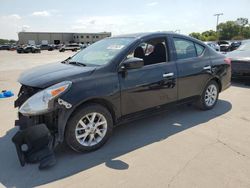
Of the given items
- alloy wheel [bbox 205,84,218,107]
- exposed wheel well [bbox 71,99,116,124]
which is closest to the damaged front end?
exposed wheel well [bbox 71,99,116,124]

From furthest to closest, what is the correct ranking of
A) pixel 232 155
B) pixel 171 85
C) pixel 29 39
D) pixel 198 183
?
pixel 29 39
pixel 171 85
pixel 232 155
pixel 198 183

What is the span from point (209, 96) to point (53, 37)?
312 feet

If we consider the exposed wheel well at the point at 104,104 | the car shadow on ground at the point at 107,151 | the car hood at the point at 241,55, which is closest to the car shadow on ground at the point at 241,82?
the car hood at the point at 241,55

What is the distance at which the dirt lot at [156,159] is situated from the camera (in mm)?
2863

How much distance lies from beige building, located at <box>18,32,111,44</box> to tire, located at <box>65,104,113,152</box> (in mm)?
87830

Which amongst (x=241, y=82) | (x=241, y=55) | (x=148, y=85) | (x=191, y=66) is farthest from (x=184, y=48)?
(x=241, y=82)

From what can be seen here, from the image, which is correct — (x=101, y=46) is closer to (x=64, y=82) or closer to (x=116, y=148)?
(x=64, y=82)

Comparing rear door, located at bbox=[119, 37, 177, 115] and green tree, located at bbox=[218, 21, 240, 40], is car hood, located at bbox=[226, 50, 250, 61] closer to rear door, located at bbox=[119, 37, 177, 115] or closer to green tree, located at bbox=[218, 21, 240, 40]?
rear door, located at bbox=[119, 37, 177, 115]

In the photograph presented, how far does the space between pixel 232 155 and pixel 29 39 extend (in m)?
94.0

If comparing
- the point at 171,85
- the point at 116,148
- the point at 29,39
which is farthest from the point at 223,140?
the point at 29,39

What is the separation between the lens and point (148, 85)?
4020 mm

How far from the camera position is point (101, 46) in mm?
4527

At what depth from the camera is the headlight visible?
312cm

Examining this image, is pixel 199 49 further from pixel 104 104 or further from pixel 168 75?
pixel 104 104
